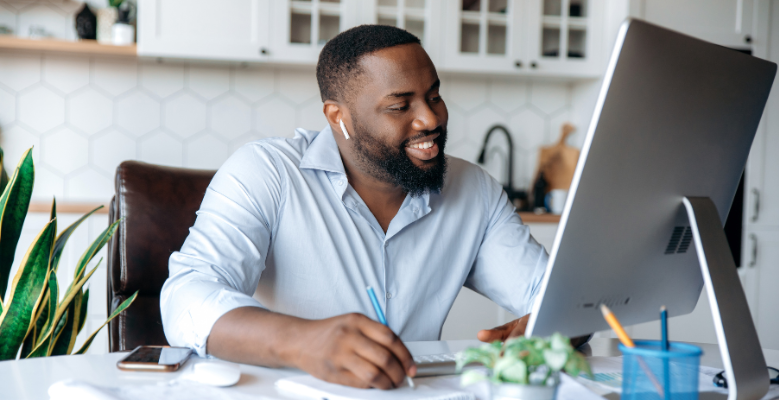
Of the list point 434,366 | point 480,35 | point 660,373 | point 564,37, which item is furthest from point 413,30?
point 660,373

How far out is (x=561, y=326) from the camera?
0.70 metres

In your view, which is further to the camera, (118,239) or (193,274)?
(118,239)

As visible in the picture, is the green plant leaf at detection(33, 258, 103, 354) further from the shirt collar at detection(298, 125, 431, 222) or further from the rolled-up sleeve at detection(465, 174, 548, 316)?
the rolled-up sleeve at detection(465, 174, 548, 316)

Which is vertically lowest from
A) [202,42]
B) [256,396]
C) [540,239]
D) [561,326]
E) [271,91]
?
[540,239]

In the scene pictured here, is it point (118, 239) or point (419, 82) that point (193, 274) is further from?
point (419, 82)

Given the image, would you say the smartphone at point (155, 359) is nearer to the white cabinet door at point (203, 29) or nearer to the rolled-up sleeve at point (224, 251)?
the rolled-up sleeve at point (224, 251)

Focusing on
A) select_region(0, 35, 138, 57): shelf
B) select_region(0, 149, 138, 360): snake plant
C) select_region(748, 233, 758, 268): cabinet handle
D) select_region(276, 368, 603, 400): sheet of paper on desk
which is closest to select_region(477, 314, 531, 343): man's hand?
select_region(276, 368, 603, 400): sheet of paper on desk

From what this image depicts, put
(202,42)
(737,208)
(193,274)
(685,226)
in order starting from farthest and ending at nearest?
(737,208) < (202,42) < (193,274) < (685,226)

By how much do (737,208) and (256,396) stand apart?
2714 mm

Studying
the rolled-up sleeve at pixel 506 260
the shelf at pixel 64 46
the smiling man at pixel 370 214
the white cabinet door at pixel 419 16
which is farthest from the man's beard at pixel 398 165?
the shelf at pixel 64 46

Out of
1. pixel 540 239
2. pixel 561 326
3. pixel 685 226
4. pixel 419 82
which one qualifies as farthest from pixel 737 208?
pixel 561 326

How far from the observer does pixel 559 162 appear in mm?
3105

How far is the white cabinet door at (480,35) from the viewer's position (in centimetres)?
281

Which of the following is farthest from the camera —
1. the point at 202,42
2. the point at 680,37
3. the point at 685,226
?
the point at 202,42
